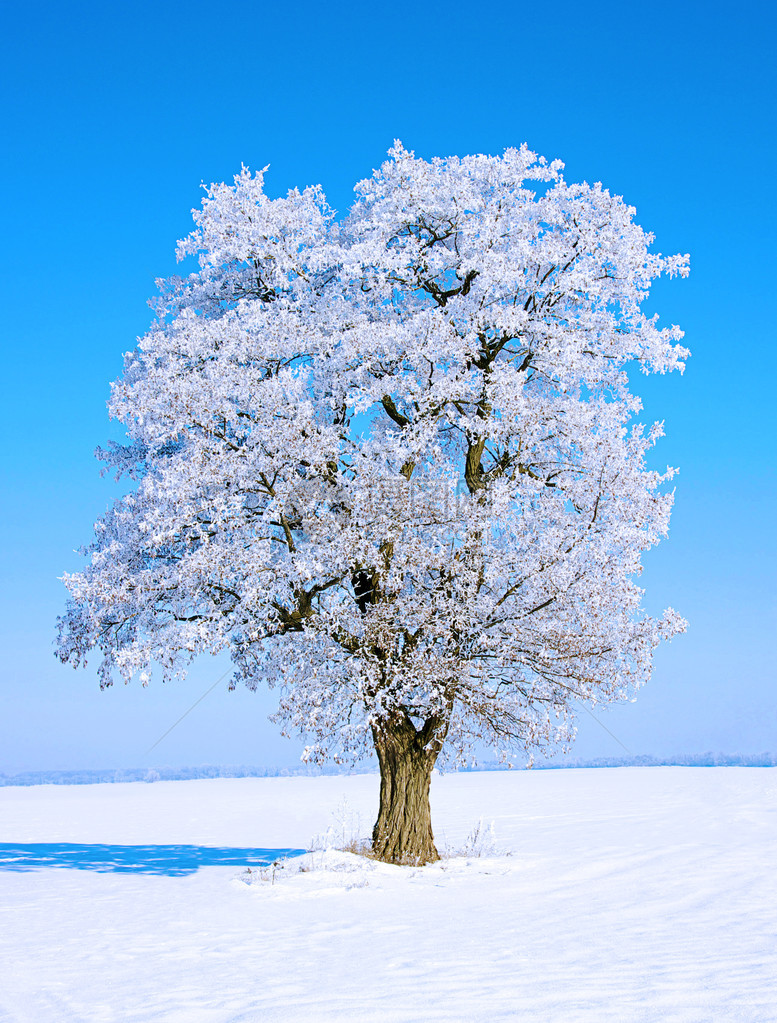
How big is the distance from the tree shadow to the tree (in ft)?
13.3

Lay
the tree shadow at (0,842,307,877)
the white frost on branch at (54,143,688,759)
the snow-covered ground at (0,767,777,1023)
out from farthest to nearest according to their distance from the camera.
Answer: the tree shadow at (0,842,307,877)
the white frost on branch at (54,143,688,759)
the snow-covered ground at (0,767,777,1023)

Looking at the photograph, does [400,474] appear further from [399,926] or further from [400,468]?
[399,926]

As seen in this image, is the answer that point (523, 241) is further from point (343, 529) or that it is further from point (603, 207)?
point (343, 529)

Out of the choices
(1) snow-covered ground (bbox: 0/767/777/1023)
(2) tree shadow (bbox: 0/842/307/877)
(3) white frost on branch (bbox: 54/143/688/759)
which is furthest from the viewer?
(2) tree shadow (bbox: 0/842/307/877)

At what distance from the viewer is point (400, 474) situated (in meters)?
15.6

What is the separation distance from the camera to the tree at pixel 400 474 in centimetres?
1445

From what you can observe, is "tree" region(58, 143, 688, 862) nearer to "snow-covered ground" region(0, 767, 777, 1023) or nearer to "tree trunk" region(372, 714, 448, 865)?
"tree trunk" region(372, 714, 448, 865)

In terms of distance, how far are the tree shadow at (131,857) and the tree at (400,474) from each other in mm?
4066

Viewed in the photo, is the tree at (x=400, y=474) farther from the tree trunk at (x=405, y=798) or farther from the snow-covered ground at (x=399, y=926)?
the snow-covered ground at (x=399, y=926)

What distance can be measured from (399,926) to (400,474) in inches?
288

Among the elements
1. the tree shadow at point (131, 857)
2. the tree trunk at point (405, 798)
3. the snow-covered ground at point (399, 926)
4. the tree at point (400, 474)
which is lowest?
the tree shadow at point (131, 857)

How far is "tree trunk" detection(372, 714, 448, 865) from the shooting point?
16219 mm

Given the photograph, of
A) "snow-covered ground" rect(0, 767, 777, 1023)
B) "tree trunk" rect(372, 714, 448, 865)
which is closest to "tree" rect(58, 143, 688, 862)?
"tree trunk" rect(372, 714, 448, 865)

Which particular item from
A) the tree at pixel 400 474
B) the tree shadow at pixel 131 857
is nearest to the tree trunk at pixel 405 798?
the tree at pixel 400 474
